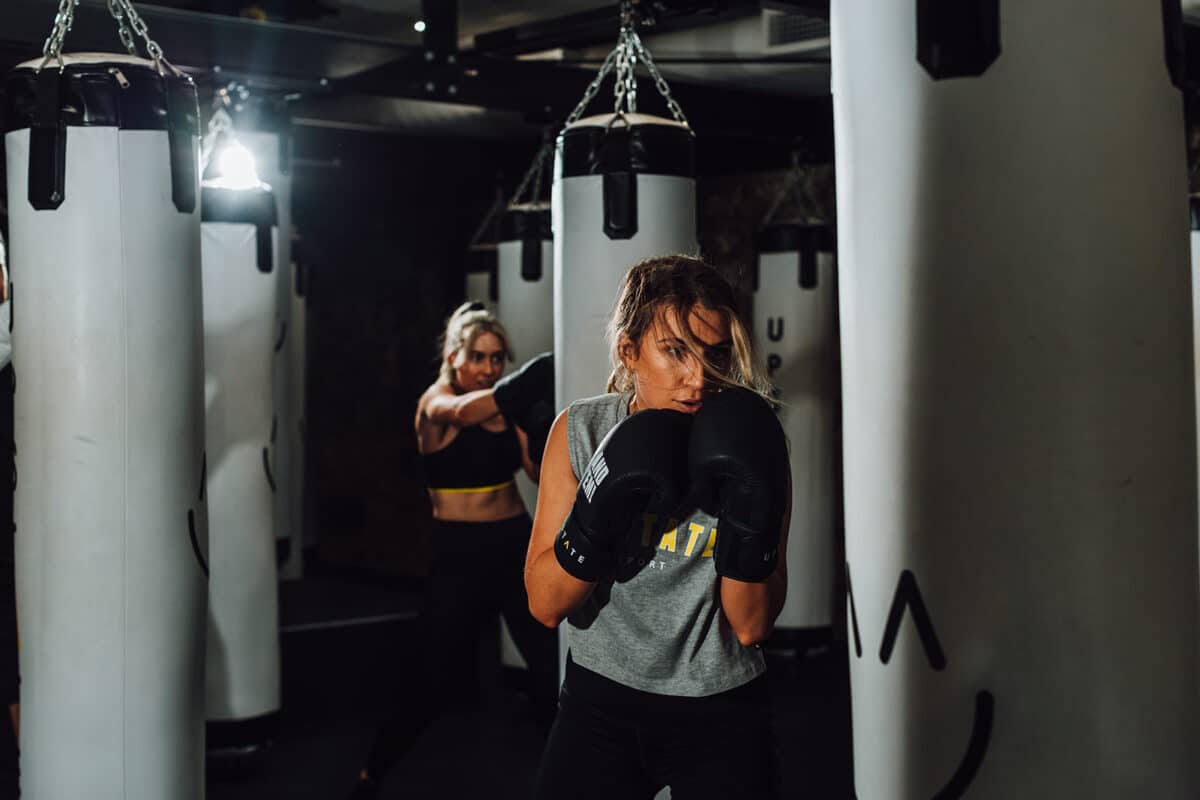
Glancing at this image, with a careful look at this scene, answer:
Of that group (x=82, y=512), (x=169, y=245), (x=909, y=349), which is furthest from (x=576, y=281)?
(x=909, y=349)

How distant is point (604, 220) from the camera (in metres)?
2.68

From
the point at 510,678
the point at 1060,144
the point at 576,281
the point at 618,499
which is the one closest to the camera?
the point at 1060,144

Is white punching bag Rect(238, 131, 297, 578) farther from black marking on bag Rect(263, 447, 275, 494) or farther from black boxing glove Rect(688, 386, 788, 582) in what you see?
black boxing glove Rect(688, 386, 788, 582)

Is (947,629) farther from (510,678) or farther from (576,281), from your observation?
(510,678)

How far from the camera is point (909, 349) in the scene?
4.47 feet

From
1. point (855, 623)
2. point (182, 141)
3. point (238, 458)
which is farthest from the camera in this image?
point (238, 458)

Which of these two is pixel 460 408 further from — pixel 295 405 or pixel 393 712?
pixel 295 405

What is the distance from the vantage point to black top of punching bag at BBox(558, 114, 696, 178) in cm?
269

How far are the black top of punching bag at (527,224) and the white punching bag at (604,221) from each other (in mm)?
1954

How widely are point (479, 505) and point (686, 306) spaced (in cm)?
204

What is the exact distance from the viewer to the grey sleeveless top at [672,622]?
1755 mm

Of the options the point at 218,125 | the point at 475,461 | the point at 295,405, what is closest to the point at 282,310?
the point at 295,405

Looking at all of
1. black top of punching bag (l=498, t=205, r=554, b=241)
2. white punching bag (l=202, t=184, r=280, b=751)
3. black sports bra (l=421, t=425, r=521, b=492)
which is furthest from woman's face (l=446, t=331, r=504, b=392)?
black top of punching bag (l=498, t=205, r=554, b=241)

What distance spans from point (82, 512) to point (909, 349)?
64.1 inches
